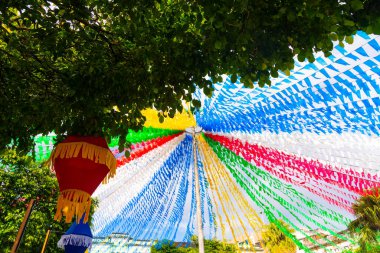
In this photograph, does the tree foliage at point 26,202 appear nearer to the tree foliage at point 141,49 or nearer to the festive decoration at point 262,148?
the festive decoration at point 262,148

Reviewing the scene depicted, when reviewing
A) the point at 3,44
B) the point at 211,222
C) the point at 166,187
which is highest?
the point at 3,44

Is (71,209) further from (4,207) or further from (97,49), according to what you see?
(4,207)

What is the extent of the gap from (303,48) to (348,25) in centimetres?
27

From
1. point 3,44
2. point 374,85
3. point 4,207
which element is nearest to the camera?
point 3,44

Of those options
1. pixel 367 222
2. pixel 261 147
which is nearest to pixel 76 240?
pixel 261 147

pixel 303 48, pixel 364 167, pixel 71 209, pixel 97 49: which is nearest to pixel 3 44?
pixel 97 49

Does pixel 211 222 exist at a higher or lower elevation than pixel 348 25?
lower

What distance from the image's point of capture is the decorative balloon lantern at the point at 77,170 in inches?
93.4

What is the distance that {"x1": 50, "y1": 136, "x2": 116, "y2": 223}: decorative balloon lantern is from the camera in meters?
2.37

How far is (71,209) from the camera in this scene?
2.38m

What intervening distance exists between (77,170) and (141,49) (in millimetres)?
1026

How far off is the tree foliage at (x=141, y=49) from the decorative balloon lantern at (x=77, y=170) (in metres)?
0.23

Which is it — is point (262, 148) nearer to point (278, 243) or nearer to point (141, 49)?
point (141, 49)

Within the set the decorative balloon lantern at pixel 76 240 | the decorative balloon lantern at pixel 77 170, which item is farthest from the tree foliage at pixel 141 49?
the decorative balloon lantern at pixel 76 240
